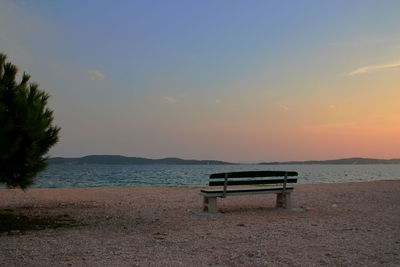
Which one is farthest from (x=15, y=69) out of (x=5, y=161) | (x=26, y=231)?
(x=26, y=231)

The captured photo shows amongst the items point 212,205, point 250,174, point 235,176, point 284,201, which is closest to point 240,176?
point 235,176

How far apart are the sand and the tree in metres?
1.62

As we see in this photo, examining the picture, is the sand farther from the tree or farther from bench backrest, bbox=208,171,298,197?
the tree

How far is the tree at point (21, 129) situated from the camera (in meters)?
7.78

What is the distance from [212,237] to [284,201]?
452 centimetres

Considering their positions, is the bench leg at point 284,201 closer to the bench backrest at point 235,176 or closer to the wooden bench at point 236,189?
the wooden bench at point 236,189

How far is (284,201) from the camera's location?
10.7m

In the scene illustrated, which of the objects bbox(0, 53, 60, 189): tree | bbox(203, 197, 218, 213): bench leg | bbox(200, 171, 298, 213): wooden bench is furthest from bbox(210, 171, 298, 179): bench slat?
bbox(0, 53, 60, 189): tree

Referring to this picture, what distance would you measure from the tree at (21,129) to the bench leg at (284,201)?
6.12m

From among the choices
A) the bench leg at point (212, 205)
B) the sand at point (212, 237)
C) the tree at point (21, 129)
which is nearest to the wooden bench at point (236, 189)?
the bench leg at point (212, 205)

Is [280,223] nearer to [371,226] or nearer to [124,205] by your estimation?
[371,226]

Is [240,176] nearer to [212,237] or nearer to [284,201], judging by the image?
[284,201]

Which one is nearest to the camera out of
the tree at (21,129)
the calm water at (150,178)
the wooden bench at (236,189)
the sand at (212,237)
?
the sand at (212,237)

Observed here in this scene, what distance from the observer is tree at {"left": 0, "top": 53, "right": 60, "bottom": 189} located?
7.78 meters
